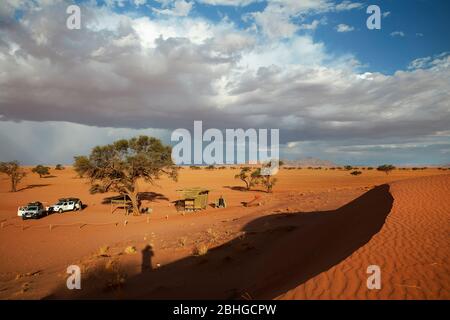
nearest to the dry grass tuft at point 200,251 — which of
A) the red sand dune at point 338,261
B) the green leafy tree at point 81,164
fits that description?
the red sand dune at point 338,261

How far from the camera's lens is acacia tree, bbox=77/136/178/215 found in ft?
97.7

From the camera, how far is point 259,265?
11.8 m

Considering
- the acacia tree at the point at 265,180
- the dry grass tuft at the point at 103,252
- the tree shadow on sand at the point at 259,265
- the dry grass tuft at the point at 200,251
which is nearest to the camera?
the tree shadow on sand at the point at 259,265

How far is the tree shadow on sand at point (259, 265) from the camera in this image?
902cm

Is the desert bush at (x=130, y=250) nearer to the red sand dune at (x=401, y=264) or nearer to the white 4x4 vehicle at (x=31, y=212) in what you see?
the red sand dune at (x=401, y=264)

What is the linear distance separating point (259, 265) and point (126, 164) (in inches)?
857

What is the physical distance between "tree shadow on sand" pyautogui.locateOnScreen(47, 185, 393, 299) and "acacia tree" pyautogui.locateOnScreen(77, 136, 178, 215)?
17.8 metres

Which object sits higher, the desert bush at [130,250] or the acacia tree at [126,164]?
the acacia tree at [126,164]

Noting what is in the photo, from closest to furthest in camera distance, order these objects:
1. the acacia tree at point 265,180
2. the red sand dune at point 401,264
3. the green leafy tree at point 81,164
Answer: the red sand dune at point 401,264
the green leafy tree at point 81,164
the acacia tree at point 265,180

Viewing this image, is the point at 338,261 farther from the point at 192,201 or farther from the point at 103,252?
the point at 192,201

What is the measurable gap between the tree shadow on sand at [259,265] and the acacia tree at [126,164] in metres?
17.8

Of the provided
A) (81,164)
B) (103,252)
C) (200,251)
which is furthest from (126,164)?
(200,251)

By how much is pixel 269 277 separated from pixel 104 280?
21.7 ft

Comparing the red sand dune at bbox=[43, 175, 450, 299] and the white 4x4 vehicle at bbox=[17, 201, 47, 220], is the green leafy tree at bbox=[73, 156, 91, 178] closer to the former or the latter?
the white 4x4 vehicle at bbox=[17, 201, 47, 220]
